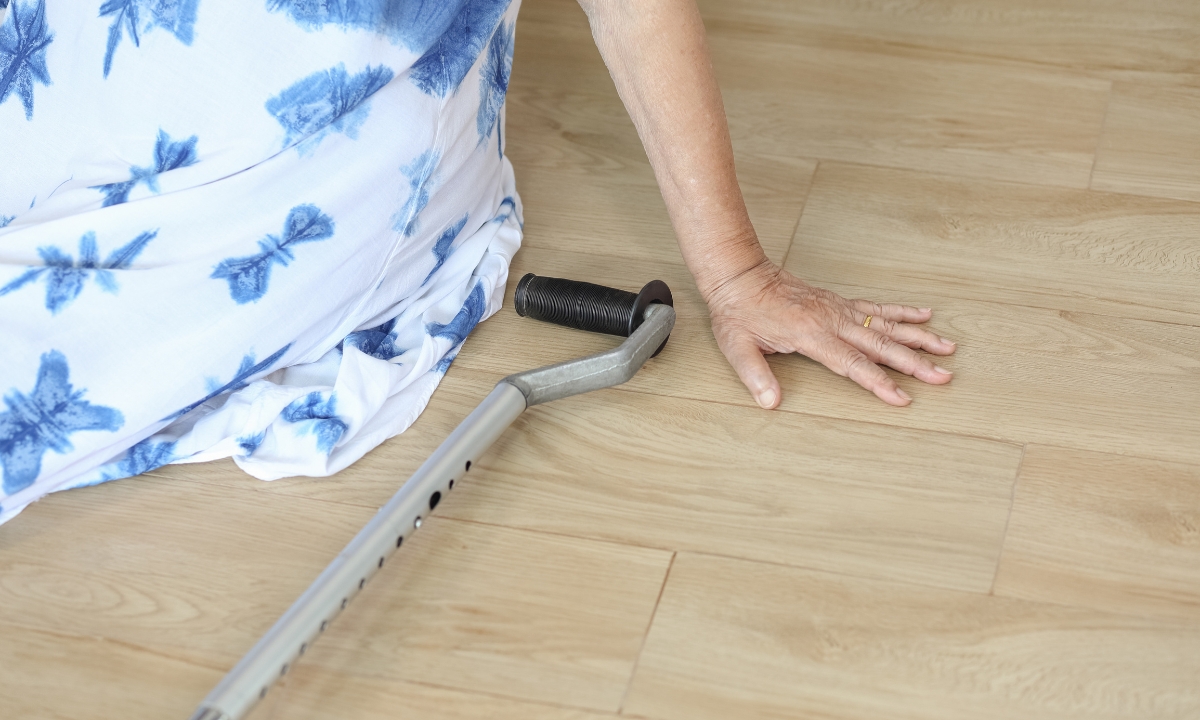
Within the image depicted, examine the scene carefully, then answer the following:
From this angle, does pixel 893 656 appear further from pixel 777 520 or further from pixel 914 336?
pixel 914 336

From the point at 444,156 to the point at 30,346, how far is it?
0.45 metres

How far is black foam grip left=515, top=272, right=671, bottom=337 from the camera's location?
4.06ft

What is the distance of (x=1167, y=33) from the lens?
185 centimetres

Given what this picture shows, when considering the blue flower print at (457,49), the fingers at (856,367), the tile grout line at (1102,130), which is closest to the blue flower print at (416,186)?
the blue flower print at (457,49)

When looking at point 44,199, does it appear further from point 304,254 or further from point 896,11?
point 896,11

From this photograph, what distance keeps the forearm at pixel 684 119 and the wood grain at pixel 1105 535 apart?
0.37 m

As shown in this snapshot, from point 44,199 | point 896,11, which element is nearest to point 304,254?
point 44,199

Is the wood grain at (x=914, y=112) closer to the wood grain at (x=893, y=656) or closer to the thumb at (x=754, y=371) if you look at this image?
the thumb at (x=754, y=371)

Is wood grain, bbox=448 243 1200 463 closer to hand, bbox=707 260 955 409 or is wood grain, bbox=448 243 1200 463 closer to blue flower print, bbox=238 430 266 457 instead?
hand, bbox=707 260 955 409

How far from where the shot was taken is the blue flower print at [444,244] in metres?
1.33

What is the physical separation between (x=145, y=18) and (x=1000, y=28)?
135cm

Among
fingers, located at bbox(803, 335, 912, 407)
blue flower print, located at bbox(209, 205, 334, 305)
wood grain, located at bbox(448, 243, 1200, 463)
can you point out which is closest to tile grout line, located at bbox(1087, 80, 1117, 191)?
wood grain, located at bbox(448, 243, 1200, 463)

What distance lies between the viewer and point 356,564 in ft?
3.12

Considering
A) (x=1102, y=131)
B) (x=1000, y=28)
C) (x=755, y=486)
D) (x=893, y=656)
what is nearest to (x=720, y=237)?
(x=755, y=486)
